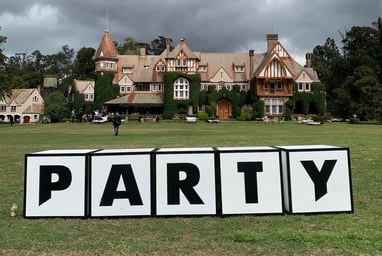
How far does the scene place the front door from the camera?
65.2m

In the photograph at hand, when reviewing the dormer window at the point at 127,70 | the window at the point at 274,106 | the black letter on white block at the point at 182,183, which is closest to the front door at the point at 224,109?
the window at the point at 274,106

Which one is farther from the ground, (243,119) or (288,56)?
(288,56)

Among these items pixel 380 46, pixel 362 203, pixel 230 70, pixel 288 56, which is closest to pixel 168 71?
pixel 230 70

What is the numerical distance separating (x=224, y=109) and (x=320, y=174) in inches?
2345

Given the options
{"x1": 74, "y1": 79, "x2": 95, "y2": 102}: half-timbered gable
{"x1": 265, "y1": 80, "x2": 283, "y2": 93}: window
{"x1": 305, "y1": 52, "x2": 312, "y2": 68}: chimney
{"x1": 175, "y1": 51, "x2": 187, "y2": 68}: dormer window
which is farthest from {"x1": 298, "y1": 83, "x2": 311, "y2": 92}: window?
{"x1": 74, "y1": 79, "x2": 95, "y2": 102}: half-timbered gable

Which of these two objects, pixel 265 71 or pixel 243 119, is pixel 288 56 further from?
pixel 243 119

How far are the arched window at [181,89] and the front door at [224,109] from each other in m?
6.03

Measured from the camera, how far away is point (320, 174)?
20.1 feet

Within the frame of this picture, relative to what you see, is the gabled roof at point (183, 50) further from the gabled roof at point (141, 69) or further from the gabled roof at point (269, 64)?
the gabled roof at point (269, 64)

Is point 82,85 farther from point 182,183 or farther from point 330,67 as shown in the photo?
point 182,183

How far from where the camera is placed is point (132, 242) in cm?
489

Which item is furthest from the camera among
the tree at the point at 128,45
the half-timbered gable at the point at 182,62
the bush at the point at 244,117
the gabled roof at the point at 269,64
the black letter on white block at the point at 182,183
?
the tree at the point at 128,45

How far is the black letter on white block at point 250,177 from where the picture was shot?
6.10 m

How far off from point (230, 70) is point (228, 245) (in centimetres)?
6618
